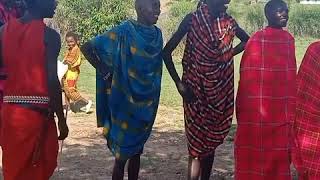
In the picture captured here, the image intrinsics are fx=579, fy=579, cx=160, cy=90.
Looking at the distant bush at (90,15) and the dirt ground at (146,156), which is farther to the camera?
the distant bush at (90,15)

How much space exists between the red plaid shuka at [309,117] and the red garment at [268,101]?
110cm

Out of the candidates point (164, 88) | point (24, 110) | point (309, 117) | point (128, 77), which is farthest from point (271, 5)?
point (164, 88)

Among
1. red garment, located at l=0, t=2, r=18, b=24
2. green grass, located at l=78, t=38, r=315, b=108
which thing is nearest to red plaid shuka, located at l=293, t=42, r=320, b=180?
red garment, located at l=0, t=2, r=18, b=24

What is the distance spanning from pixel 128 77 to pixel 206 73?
0.61 meters

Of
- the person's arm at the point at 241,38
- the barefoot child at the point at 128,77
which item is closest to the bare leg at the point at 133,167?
the barefoot child at the point at 128,77

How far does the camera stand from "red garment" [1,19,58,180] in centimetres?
367

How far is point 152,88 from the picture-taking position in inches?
177

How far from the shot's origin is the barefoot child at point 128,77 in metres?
4.38

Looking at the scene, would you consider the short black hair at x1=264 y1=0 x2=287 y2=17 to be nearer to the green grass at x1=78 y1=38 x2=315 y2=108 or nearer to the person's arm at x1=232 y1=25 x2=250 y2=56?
the person's arm at x1=232 y1=25 x2=250 y2=56

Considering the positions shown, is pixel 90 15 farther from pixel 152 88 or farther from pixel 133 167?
pixel 152 88

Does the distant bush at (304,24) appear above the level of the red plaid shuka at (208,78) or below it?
above

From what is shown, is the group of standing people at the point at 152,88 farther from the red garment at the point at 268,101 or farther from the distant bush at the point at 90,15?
the distant bush at the point at 90,15

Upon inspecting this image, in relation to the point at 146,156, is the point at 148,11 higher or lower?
higher

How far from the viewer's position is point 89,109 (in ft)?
31.1
